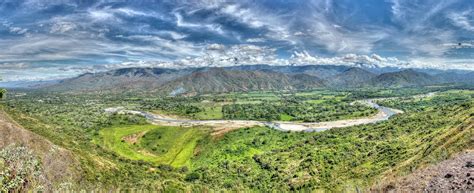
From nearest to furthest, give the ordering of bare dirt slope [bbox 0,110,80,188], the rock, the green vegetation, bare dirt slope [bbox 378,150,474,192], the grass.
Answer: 1. bare dirt slope [bbox 378,150,474,192]
2. the rock
3. bare dirt slope [bbox 0,110,80,188]
4. the green vegetation
5. the grass

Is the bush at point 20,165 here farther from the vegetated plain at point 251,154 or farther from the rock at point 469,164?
the rock at point 469,164

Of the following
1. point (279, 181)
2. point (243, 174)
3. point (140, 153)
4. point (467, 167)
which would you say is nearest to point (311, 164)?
point (279, 181)

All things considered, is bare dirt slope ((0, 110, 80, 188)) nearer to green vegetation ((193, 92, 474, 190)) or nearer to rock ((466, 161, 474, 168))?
green vegetation ((193, 92, 474, 190))

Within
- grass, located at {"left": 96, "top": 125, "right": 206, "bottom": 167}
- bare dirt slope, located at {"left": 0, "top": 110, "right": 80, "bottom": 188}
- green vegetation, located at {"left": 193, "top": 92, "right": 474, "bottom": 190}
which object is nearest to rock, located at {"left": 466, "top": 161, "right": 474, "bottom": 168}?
green vegetation, located at {"left": 193, "top": 92, "right": 474, "bottom": 190}

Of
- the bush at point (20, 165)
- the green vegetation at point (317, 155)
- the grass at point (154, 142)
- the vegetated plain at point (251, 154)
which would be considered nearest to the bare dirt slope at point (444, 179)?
the vegetated plain at point (251, 154)

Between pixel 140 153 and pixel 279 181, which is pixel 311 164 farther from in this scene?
pixel 140 153

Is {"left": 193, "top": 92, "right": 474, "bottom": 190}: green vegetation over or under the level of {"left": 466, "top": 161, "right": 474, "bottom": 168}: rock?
under

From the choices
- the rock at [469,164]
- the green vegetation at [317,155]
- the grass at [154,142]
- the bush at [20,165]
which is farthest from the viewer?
the grass at [154,142]

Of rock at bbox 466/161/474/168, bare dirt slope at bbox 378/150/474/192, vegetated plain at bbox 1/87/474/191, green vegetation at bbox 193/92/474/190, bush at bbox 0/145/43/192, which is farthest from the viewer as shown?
green vegetation at bbox 193/92/474/190

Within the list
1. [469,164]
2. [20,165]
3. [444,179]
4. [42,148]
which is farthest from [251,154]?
[20,165]
